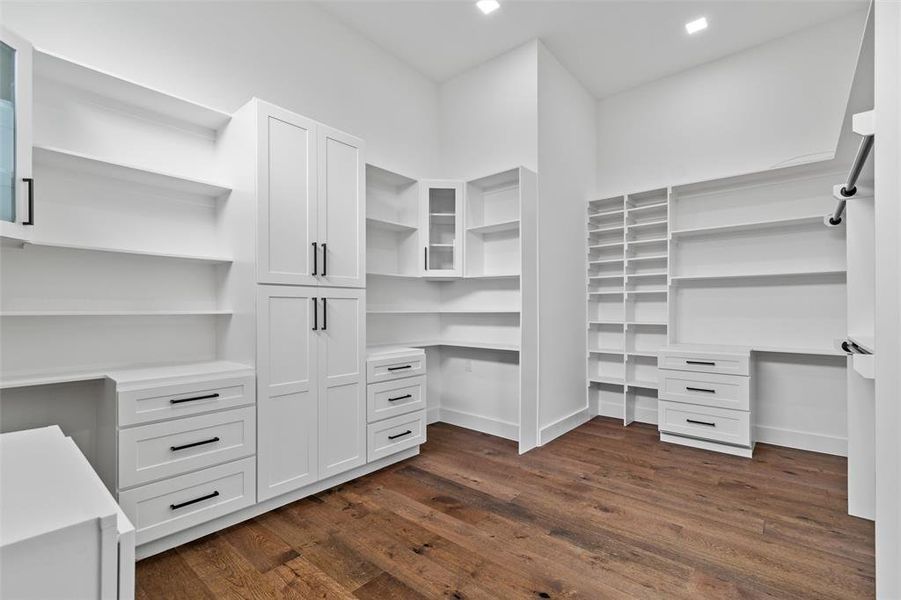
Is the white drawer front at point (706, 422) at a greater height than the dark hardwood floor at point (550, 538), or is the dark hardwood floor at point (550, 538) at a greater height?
the white drawer front at point (706, 422)

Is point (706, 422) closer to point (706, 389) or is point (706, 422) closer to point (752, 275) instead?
point (706, 389)

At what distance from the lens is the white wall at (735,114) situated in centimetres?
338

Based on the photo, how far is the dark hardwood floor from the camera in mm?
1772

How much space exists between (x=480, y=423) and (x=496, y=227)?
1808 millimetres

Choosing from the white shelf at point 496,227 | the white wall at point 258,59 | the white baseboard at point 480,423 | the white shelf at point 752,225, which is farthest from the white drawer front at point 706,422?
the white wall at point 258,59

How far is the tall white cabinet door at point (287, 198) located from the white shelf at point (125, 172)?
1.06ft

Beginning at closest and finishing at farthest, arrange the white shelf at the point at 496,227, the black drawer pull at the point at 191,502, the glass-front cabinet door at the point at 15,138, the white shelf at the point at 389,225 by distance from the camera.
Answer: the glass-front cabinet door at the point at 15,138
the black drawer pull at the point at 191,502
the white shelf at the point at 389,225
the white shelf at the point at 496,227

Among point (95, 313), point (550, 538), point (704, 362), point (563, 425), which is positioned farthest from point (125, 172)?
point (704, 362)

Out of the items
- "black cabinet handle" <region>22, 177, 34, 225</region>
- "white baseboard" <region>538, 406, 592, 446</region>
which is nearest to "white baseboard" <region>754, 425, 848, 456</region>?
"white baseboard" <region>538, 406, 592, 446</region>

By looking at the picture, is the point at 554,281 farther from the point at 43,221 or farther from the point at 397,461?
Answer: the point at 43,221

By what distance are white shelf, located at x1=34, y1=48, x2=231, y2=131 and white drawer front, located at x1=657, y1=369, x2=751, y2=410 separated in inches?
148

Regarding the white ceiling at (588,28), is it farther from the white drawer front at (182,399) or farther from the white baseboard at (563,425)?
the white baseboard at (563,425)

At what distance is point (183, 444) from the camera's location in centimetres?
206

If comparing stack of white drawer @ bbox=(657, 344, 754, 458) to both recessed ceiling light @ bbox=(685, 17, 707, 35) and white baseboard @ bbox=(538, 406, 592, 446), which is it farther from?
recessed ceiling light @ bbox=(685, 17, 707, 35)
